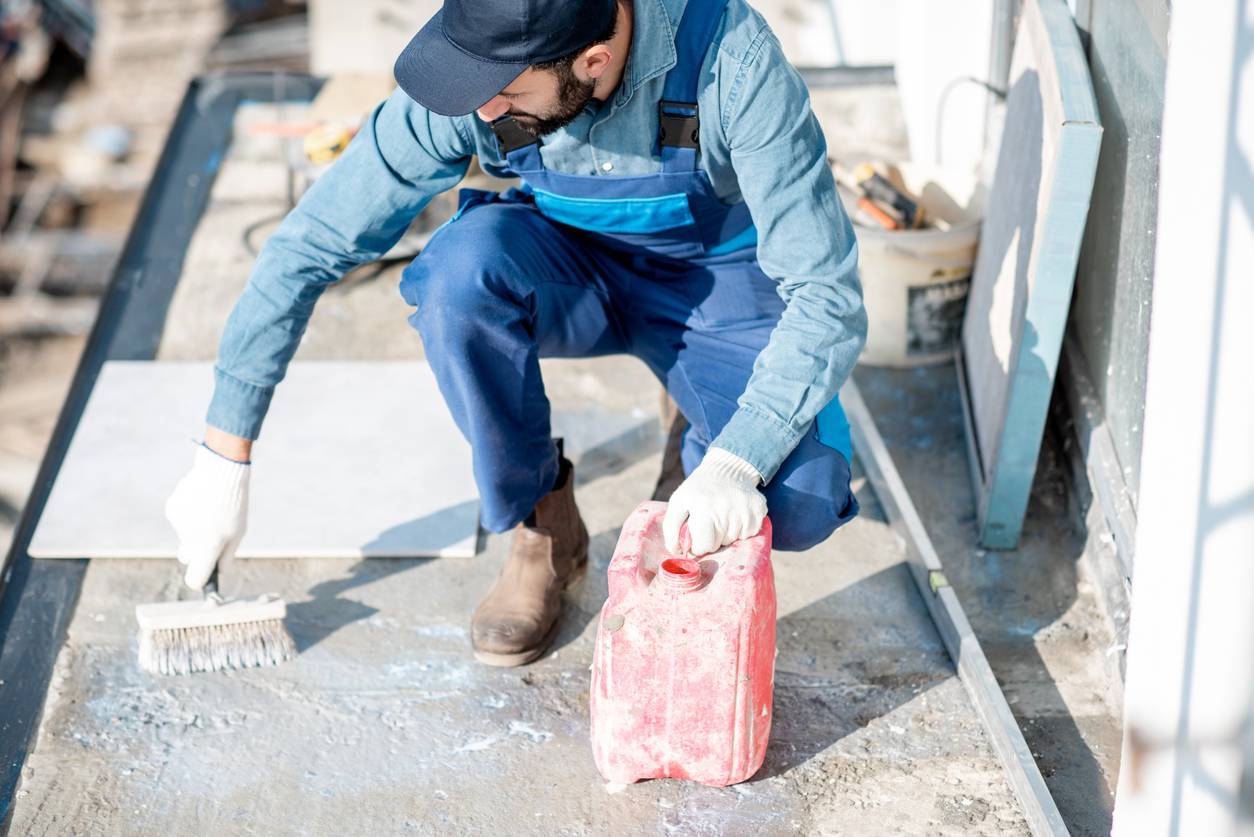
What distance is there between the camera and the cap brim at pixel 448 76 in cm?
187

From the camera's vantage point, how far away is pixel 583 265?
229cm

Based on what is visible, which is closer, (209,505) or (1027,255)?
(209,505)

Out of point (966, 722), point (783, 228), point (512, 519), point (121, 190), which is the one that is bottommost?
point (121, 190)

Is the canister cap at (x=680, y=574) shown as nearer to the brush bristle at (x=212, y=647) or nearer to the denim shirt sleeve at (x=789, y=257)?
the denim shirt sleeve at (x=789, y=257)

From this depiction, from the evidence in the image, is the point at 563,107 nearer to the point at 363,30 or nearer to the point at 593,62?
the point at 593,62

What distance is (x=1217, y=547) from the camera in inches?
48.1

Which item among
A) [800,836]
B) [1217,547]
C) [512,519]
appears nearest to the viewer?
[1217,547]

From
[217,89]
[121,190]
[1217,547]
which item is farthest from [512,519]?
[121,190]

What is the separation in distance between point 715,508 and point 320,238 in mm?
787

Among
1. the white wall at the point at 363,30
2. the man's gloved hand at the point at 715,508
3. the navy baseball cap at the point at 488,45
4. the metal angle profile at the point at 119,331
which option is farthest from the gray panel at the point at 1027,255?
the white wall at the point at 363,30

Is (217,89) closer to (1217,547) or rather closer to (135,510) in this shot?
(135,510)

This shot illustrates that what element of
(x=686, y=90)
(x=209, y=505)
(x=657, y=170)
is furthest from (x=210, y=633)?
(x=686, y=90)

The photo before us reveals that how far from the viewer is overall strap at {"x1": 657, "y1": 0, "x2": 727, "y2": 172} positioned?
2.01 m

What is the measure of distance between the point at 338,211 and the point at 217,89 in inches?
104
